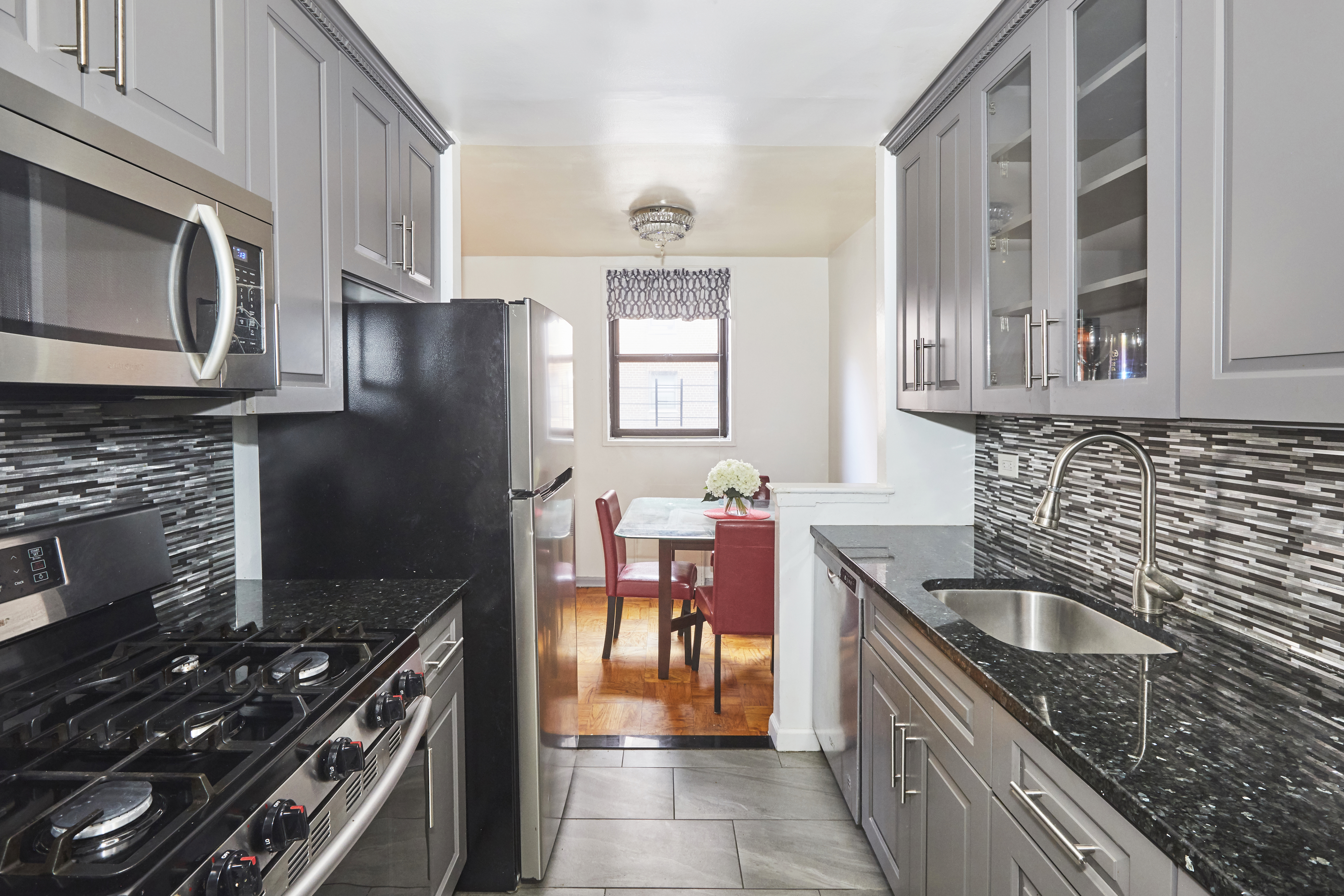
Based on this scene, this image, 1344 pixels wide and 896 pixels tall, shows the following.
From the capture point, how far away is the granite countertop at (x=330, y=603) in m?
1.64

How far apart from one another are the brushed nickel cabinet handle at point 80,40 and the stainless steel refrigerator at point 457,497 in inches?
37.2

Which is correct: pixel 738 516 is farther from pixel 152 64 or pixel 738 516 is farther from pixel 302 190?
pixel 152 64

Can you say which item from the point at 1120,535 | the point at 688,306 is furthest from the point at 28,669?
the point at 688,306

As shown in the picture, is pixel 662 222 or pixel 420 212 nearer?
pixel 420 212

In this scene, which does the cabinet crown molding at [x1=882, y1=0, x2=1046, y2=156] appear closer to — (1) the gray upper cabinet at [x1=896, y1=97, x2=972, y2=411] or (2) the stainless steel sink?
(1) the gray upper cabinet at [x1=896, y1=97, x2=972, y2=411]

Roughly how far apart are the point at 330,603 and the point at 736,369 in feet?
13.3

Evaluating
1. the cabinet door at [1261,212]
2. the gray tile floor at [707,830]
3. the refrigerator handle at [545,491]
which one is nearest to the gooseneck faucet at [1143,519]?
the cabinet door at [1261,212]

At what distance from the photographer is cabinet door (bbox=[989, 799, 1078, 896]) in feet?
3.50

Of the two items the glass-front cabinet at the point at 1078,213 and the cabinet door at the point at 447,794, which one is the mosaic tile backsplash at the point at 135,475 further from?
the glass-front cabinet at the point at 1078,213

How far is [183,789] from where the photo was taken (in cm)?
90

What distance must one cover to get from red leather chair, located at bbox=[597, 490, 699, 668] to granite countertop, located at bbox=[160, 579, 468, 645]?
1.67 m

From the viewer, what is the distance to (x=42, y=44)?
959mm

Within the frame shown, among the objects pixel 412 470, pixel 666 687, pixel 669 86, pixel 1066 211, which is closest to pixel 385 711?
pixel 412 470

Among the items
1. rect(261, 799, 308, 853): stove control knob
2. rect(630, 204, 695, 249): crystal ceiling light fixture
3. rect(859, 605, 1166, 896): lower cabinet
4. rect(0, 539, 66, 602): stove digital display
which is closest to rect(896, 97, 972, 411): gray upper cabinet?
rect(859, 605, 1166, 896): lower cabinet
